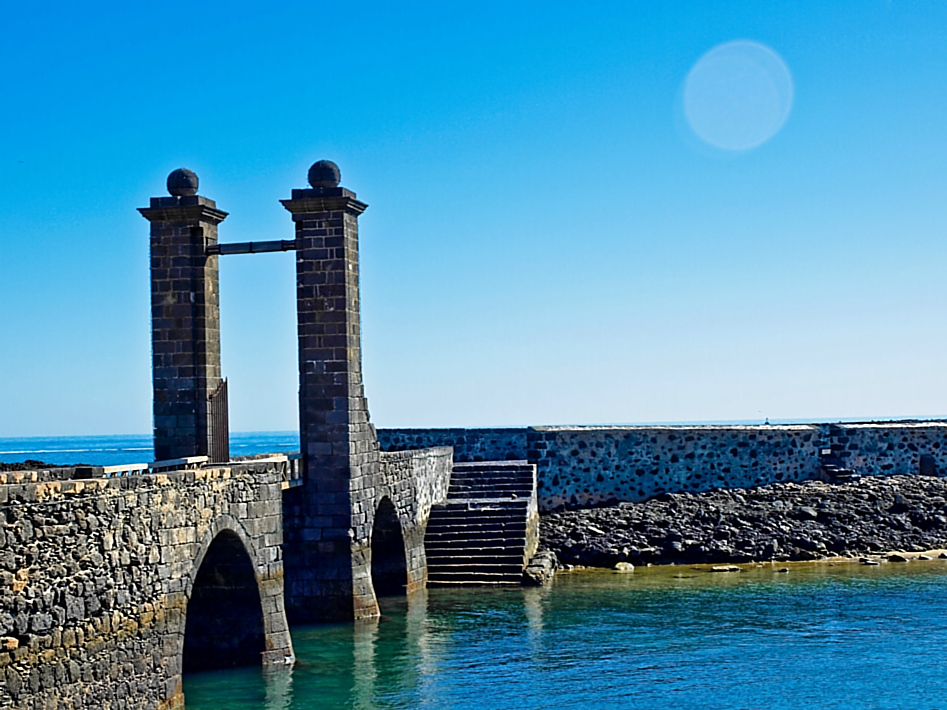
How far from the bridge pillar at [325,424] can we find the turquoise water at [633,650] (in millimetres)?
769

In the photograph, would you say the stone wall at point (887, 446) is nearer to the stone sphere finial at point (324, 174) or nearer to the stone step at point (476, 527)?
the stone step at point (476, 527)

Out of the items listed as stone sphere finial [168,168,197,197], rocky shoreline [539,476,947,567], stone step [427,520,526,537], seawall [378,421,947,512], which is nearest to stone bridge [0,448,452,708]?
stone sphere finial [168,168,197,197]

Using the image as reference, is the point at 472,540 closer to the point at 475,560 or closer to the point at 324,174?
the point at 475,560

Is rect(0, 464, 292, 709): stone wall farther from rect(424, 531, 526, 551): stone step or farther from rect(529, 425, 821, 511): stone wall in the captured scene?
rect(529, 425, 821, 511): stone wall

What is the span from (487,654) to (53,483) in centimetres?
719

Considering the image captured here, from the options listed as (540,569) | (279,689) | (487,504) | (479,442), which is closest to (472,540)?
(487,504)

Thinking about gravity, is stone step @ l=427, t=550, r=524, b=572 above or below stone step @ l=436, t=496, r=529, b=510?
below

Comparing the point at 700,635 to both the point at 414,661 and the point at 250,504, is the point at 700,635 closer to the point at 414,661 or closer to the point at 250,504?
the point at 414,661

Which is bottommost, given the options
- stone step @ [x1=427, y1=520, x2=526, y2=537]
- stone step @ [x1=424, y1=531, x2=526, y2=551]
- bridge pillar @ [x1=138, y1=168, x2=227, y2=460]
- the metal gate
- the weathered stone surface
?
the weathered stone surface

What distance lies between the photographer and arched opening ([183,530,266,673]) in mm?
15141

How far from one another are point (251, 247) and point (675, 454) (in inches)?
472

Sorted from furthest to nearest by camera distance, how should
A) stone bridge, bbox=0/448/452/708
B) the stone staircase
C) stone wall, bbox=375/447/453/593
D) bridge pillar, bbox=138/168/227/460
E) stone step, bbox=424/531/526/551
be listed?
stone step, bbox=424/531/526/551 < the stone staircase < stone wall, bbox=375/447/453/593 < bridge pillar, bbox=138/168/227/460 < stone bridge, bbox=0/448/452/708

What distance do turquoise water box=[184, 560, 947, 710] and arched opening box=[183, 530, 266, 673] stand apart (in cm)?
37

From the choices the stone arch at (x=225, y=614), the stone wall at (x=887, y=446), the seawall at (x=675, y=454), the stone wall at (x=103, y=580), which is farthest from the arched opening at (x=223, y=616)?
the stone wall at (x=887, y=446)
